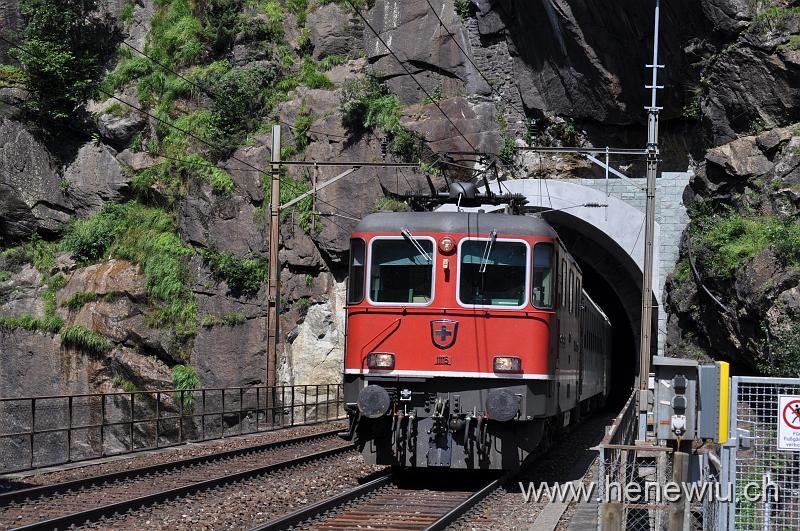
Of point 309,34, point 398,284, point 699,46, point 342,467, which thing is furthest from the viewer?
point 309,34

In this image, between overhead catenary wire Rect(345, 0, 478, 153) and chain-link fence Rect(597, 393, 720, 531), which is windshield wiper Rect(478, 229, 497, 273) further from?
overhead catenary wire Rect(345, 0, 478, 153)

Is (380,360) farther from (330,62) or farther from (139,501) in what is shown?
(330,62)

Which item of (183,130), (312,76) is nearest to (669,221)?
(312,76)

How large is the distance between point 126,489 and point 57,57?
25321mm

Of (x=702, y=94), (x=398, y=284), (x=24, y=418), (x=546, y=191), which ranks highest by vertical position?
(x=702, y=94)

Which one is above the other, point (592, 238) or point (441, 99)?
point (441, 99)

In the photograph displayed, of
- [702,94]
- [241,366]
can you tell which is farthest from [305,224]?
[702,94]

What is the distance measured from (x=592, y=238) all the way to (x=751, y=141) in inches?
280

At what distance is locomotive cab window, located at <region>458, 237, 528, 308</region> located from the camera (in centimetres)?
1250

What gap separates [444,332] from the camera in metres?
12.4

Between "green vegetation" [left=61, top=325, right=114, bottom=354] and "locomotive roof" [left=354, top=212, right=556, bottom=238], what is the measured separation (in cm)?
1817

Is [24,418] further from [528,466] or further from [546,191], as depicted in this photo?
[528,466]

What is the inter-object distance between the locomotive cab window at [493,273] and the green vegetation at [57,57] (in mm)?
24202

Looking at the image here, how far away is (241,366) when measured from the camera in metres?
29.1
